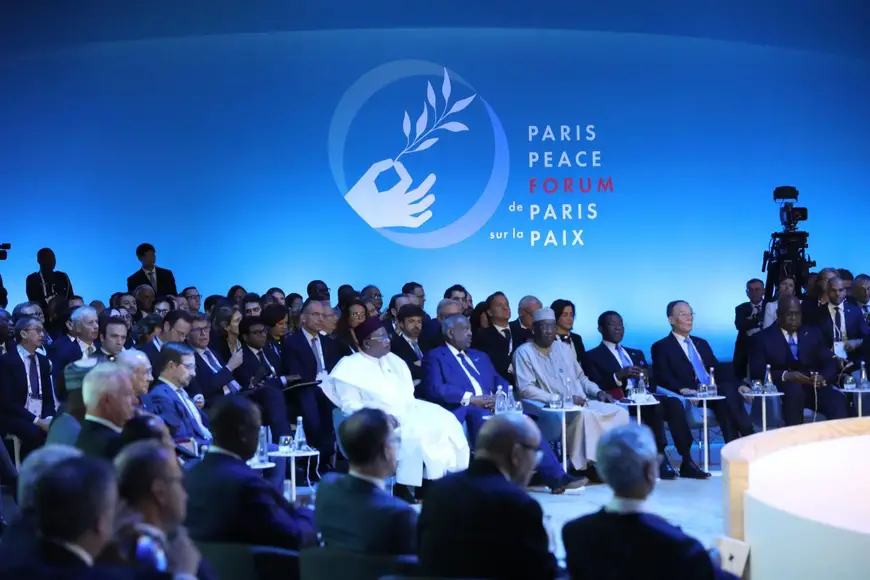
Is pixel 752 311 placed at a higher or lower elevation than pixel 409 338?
higher

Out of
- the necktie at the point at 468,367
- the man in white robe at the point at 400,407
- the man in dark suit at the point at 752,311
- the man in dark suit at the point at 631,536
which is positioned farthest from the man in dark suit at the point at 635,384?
the man in dark suit at the point at 631,536

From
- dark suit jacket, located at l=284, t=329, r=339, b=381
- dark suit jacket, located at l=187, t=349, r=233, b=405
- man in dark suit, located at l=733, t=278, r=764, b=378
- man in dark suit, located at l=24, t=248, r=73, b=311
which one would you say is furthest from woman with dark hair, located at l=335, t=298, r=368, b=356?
man in dark suit, located at l=733, t=278, r=764, b=378

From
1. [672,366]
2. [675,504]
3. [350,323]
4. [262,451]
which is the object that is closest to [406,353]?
[350,323]

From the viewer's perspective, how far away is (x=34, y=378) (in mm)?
7176

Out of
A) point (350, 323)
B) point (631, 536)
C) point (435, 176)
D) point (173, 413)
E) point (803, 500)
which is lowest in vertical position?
point (803, 500)

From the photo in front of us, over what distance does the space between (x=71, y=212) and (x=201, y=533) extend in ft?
28.1

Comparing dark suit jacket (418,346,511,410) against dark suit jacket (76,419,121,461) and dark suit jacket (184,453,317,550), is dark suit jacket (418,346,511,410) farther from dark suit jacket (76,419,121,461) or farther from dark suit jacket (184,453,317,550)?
dark suit jacket (184,453,317,550)

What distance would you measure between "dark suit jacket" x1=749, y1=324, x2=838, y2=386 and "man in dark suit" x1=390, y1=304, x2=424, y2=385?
2.43 metres

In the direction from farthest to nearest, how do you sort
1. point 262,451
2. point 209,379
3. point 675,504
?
point 209,379
point 675,504
point 262,451

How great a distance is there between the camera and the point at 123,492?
9.27ft

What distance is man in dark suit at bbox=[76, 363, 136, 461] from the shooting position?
181 inches

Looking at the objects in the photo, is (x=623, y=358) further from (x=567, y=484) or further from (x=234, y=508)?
(x=234, y=508)

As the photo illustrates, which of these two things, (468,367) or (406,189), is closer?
(468,367)

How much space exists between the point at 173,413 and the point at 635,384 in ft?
→ 12.0
